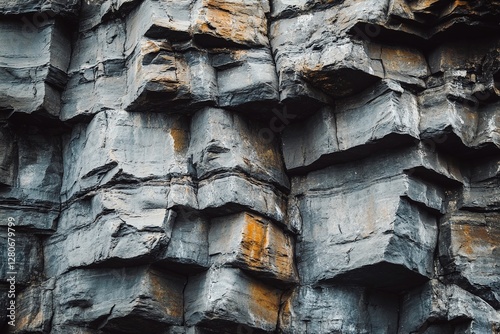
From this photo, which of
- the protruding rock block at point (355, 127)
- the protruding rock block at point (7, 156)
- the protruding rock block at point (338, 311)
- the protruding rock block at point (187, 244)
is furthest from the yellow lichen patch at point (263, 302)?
the protruding rock block at point (7, 156)

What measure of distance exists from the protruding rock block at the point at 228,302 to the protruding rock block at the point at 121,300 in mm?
313

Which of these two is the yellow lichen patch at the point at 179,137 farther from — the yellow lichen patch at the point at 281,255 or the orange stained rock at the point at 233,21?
the yellow lichen patch at the point at 281,255

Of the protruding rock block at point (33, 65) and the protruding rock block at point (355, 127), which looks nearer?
the protruding rock block at point (355, 127)

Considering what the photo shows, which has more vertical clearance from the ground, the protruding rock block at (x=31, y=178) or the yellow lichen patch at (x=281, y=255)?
the protruding rock block at (x=31, y=178)

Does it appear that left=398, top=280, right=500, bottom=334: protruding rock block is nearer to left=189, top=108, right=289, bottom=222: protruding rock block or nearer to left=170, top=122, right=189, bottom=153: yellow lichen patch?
left=189, top=108, right=289, bottom=222: protruding rock block

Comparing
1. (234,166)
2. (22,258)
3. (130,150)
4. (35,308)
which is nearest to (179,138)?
(130,150)

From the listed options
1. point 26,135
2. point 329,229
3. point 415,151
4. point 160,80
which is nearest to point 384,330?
point 329,229

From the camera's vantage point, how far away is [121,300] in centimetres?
1606

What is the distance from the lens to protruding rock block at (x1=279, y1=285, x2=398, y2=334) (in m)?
16.2

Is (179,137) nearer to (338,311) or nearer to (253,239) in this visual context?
(253,239)

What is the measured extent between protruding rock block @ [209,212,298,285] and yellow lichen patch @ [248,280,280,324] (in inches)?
8.8

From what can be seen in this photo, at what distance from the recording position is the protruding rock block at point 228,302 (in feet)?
51.7

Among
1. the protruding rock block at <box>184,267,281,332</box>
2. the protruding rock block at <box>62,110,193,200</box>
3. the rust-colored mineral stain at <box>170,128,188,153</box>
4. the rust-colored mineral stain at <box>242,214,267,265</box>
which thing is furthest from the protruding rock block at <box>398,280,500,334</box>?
the rust-colored mineral stain at <box>170,128,188,153</box>

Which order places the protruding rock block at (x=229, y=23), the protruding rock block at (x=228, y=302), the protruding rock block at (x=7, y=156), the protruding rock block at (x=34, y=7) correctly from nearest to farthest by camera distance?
the protruding rock block at (x=228, y=302) → the protruding rock block at (x=229, y=23) → the protruding rock block at (x=7, y=156) → the protruding rock block at (x=34, y=7)
